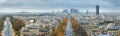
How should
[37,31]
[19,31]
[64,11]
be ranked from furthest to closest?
[64,11]
[37,31]
[19,31]

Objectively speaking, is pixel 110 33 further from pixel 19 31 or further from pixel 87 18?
pixel 87 18

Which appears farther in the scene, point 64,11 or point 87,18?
point 87,18

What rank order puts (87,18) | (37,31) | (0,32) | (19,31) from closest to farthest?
(0,32)
(19,31)
(37,31)
(87,18)

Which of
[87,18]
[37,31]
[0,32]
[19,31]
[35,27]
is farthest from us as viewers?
[87,18]

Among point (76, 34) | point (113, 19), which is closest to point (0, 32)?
point (76, 34)

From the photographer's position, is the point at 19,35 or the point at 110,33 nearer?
the point at 19,35

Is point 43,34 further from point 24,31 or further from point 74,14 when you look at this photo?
point 74,14

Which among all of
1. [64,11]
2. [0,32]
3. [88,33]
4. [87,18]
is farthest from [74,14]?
[0,32]
